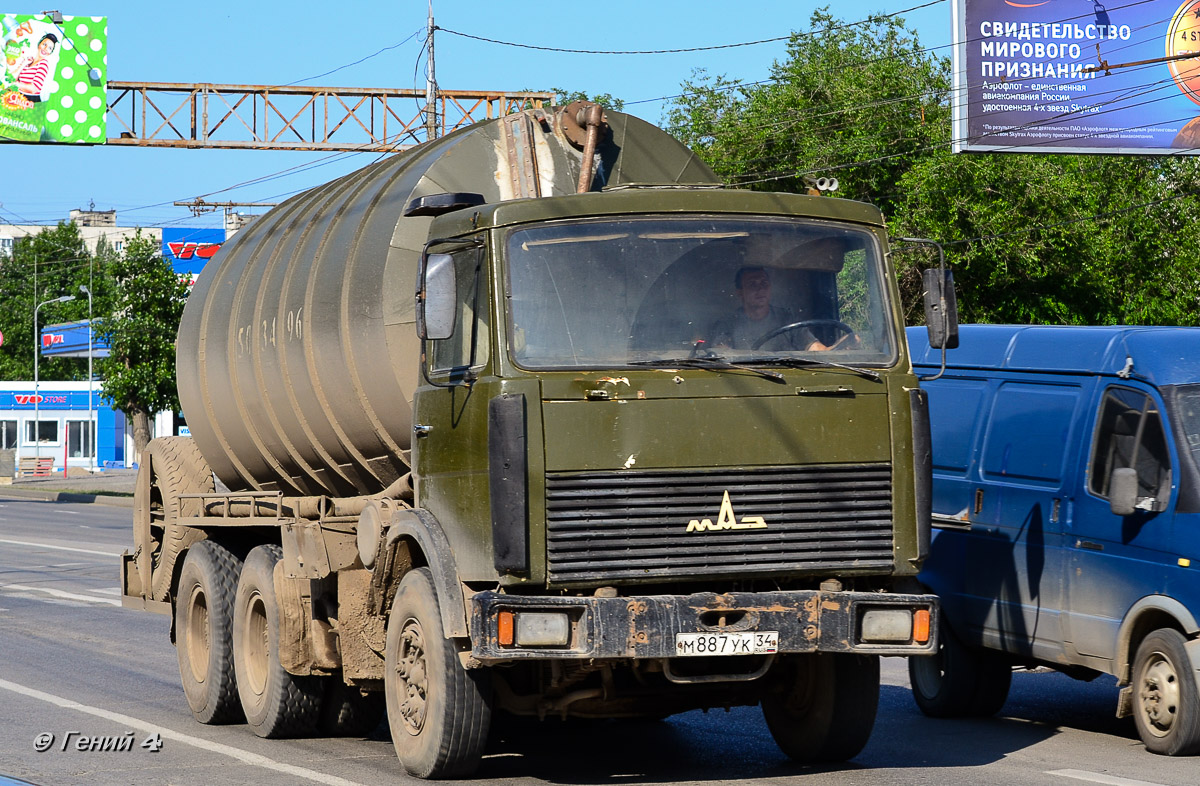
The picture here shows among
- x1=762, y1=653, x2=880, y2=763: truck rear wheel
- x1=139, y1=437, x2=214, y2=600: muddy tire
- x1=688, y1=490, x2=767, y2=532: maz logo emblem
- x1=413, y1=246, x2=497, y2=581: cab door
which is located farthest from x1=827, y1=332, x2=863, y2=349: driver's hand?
x1=139, y1=437, x2=214, y2=600: muddy tire

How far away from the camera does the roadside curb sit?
141 feet

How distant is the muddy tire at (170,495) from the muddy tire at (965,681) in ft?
16.2

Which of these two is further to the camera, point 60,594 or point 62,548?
point 62,548

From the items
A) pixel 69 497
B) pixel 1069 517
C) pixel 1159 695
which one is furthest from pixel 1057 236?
pixel 69 497

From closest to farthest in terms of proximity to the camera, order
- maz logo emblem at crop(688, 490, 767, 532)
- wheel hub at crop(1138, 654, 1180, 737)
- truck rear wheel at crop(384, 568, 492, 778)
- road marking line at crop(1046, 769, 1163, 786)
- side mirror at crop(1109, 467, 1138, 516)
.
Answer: maz logo emblem at crop(688, 490, 767, 532)
truck rear wheel at crop(384, 568, 492, 778)
road marking line at crop(1046, 769, 1163, 786)
wheel hub at crop(1138, 654, 1180, 737)
side mirror at crop(1109, 467, 1138, 516)

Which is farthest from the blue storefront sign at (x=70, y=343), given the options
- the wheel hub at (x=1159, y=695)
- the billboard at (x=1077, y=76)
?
the wheel hub at (x=1159, y=695)

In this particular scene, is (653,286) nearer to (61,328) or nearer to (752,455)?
(752,455)

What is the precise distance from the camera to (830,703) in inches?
309

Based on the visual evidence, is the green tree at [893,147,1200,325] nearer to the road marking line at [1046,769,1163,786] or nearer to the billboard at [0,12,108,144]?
the billboard at [0,12,108,144]

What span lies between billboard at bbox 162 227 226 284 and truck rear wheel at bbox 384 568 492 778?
35.3m

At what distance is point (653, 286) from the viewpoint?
720cm

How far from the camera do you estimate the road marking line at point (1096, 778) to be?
7.46 metres

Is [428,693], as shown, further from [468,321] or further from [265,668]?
[265,668]

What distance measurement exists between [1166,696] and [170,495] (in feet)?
21.9
